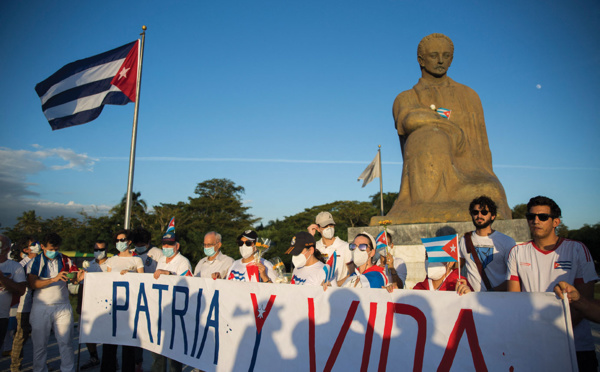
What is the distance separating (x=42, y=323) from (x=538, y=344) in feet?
17.4

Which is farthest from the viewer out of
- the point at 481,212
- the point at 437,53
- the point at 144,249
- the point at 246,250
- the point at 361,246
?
the point at 437,53

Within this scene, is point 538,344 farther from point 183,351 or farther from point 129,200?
point 129,200

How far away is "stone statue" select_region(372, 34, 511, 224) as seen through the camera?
7.18 m

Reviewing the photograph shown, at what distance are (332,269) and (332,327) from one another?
4.26 ft

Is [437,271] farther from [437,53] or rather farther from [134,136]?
[134,136]

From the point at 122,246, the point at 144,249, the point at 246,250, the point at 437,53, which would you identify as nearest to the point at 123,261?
the point at 122,246

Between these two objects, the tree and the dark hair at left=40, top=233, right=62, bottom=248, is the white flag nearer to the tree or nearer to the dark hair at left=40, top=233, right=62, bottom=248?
the dark hair at left=40, top=233, right=62, bottom=248

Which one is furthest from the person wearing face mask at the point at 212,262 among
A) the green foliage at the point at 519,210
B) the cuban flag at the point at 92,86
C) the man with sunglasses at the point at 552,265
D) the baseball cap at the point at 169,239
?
the green foliage at the point at 519,210

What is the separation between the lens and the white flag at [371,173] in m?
18.8

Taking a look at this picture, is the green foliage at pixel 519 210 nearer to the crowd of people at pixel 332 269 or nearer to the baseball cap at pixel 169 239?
the crowd of people at pixel 332 269

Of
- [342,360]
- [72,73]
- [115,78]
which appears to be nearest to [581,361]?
[342,360]

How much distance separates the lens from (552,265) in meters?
2.81

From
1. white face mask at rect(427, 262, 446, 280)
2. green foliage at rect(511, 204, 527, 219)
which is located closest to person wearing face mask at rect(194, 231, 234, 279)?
white face mask at rect(427, 262, 446, 280)

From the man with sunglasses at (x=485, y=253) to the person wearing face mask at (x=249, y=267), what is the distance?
2228 millimetres
